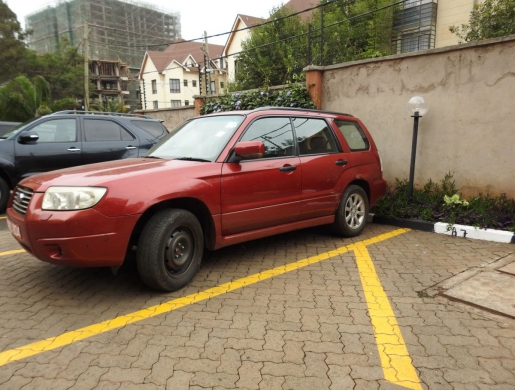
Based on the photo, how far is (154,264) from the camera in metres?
3.20

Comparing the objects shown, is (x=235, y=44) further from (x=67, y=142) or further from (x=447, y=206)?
(x=447, y=206)

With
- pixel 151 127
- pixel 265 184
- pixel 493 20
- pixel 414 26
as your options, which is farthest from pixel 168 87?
pixel 265 184

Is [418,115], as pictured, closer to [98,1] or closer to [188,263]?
[188,263]

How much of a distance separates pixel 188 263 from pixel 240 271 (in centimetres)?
70

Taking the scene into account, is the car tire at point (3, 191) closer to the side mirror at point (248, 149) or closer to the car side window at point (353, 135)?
the side mirror at point (248, 149)

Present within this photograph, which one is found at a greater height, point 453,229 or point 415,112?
point 415,112

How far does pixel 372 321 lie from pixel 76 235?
8.01ft

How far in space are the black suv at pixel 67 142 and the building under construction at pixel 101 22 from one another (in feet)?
163

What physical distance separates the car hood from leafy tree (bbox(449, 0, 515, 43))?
1280 cm

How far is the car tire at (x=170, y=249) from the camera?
10.5 feet

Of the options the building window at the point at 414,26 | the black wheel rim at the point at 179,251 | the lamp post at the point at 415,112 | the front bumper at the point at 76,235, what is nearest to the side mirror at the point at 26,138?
the front bumper at the point at 76,235

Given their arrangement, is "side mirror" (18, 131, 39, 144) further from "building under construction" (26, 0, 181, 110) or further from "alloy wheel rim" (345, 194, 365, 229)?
"building under construction" (26, 0, 181, 110)

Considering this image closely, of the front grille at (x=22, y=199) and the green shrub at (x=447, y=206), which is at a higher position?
the front grille at (x=22, y=199)

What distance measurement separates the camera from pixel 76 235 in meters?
2.93
